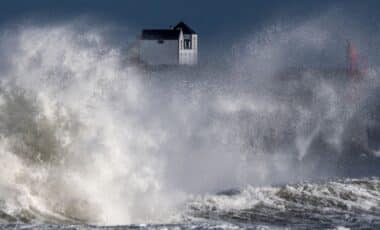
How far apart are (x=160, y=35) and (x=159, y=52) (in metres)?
2.43

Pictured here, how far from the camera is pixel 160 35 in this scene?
113 metres

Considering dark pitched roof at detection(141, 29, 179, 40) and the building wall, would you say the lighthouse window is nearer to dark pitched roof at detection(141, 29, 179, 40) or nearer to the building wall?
the building wall

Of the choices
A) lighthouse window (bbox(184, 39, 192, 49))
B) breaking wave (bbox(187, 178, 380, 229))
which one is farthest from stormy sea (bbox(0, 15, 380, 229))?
lighthouse window (bbox(184, 39, 192, 49))

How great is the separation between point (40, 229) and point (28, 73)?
8.14m

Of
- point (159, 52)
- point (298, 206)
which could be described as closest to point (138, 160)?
point (298, 206)

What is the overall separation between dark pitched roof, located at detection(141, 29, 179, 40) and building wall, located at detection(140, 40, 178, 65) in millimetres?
520

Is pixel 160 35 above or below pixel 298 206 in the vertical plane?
above

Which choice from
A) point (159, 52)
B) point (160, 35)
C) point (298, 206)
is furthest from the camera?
point (160, 35)

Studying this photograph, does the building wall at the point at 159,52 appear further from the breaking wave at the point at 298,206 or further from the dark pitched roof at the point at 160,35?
the breaking wave at the point at 298,206

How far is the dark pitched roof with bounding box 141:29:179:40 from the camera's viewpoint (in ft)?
368

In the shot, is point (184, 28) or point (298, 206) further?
point (184, 28)

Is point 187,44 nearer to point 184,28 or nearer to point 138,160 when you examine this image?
point 184,28

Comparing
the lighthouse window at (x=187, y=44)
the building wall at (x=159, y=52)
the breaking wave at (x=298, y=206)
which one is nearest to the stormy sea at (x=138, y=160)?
the breaking wave at (x=298, y=206)

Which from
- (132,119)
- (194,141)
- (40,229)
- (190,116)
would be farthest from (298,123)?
(40,229)
